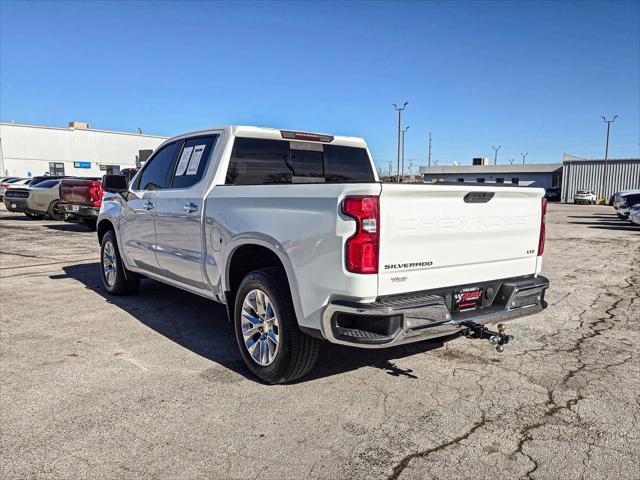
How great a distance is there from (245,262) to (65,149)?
63.3 metres

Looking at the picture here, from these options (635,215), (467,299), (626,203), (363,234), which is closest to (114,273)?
(363,234)

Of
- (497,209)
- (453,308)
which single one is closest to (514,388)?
(453,308)

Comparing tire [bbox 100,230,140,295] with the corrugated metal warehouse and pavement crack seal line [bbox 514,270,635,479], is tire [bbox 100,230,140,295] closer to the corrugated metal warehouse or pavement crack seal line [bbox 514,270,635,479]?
pavement crack seal line [bbox 514,270,635,479]

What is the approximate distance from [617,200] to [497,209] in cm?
2118

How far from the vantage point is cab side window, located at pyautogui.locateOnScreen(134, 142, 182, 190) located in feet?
17.7

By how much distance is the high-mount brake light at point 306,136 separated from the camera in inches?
202

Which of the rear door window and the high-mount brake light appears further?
the high-mount brake light

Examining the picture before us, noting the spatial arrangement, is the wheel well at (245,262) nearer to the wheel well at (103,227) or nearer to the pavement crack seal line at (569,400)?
the pavement crack seal line at (569,400)

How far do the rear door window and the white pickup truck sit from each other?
16 mm

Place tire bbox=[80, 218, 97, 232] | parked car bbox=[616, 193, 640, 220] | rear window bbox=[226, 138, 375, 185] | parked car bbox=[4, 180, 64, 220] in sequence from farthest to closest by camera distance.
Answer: parked car bbox=[616, 193, 640, 220] < parked car bbox=[4, 180, 64, 220] < tire bbox=[80, 218, 97, 232] < rear window bbox=[226, 138, 375, 185]

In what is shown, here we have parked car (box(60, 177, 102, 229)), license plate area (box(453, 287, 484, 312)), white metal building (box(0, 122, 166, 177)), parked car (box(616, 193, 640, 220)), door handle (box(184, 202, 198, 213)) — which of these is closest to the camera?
license plate area (box(453, 287, 484, 312))

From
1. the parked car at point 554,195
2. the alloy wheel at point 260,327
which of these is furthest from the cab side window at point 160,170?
the parked car at point 554,195

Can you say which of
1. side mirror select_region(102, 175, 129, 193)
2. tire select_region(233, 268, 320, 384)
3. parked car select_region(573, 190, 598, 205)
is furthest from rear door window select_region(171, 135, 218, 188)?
parked car select_region(573, 190, 598, 205)

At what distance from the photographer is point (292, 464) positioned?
110 inches
